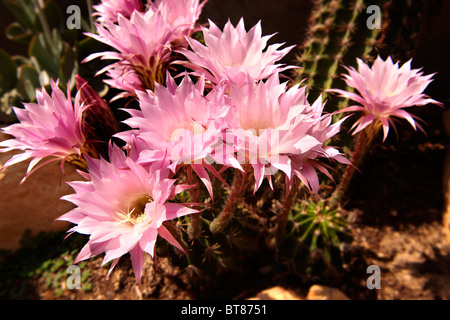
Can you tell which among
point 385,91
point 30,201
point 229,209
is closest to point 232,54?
point 229,209

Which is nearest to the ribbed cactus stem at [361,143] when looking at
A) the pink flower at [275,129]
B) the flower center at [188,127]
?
the pink flower at [275,129]

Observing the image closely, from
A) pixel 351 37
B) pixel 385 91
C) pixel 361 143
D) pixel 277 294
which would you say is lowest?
pixel 277 294

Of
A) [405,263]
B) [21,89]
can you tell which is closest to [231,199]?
[405,263]

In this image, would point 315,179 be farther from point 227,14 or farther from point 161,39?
point 227,14

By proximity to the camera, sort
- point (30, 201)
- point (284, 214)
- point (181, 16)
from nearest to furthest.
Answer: point (181, 16)
point (284, 214)
point (30, 201)

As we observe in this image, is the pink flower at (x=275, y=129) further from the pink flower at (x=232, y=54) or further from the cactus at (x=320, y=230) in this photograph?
the cactus at (x=320, y=230)

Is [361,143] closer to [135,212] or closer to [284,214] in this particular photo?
[284,214]
